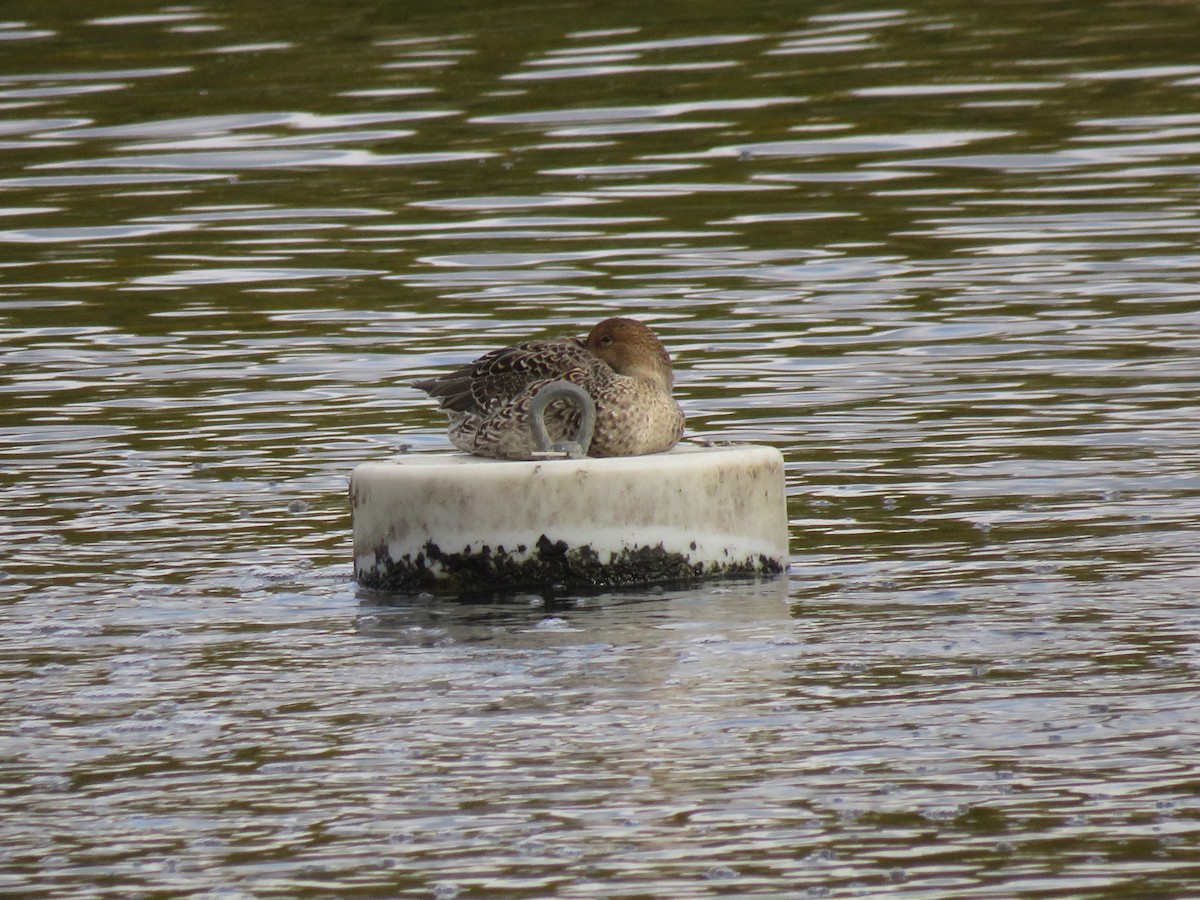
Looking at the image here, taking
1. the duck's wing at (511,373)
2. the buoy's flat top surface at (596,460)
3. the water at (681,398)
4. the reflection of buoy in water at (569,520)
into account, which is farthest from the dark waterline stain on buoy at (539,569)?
the duck's wing at (511,373)

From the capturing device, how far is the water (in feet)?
20.9

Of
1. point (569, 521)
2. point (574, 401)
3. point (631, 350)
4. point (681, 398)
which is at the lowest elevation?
point (681, 398)

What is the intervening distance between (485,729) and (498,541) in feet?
6.91

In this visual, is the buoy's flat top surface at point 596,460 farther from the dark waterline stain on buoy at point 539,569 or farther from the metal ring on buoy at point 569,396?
the dark waterline stain on buoy at point 539,569

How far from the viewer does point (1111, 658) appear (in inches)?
307

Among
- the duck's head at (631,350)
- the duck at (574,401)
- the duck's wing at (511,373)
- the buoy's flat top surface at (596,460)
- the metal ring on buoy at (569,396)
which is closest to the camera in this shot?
the buoy's flat top surface at (596,460)

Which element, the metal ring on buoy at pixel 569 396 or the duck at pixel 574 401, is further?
the duck at pixel 574 401

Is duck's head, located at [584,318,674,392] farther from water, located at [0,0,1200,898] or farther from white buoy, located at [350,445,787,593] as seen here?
water, located at [0,0,1200,898]

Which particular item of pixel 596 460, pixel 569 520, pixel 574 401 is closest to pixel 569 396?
pixel 574 401

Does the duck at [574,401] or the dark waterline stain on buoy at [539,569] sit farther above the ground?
the duck at [574,401]

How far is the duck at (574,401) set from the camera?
9.84m

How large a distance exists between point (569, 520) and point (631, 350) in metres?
1.27

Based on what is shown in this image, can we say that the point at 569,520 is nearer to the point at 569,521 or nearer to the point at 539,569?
the point at 569,521

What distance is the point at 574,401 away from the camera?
9.74 m
